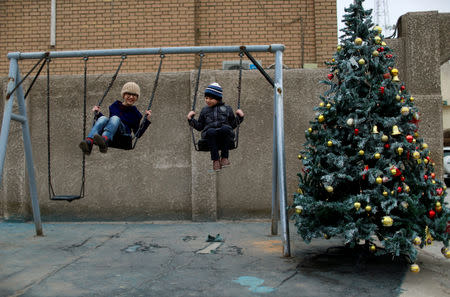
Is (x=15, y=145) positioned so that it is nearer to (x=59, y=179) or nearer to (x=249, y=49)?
(x=59, y=179)

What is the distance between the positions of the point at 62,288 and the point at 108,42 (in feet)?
18.5

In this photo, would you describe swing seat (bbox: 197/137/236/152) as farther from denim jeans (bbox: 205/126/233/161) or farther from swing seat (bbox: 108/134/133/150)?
swing seat (bbox: 108/134/133/150)

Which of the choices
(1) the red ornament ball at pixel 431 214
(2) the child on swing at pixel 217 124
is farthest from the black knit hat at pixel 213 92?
(1) the red ornament ball at pixel 431 214

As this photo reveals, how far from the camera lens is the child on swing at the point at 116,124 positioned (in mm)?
Answer: 4948

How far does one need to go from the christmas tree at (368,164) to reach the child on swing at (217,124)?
1071 millimetres

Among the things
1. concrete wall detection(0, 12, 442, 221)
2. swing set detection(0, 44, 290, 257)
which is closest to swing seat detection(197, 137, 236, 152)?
swing set detection(0, 44, 290, 257)

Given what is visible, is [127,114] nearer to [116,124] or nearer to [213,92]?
[116,124]

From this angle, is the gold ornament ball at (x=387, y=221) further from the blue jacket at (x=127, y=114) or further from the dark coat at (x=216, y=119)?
the blue jacket at (x=127, y=114)

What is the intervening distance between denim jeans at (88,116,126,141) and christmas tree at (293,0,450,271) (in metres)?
2.34

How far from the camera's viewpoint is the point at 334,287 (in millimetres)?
3863

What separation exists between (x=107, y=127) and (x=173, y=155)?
7.24ft

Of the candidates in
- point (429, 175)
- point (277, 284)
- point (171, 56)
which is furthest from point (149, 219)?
point (429, 175)

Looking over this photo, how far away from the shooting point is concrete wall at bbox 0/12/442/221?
23.3ft

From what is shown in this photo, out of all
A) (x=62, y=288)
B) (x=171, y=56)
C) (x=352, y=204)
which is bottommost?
(x=62, y=288)
